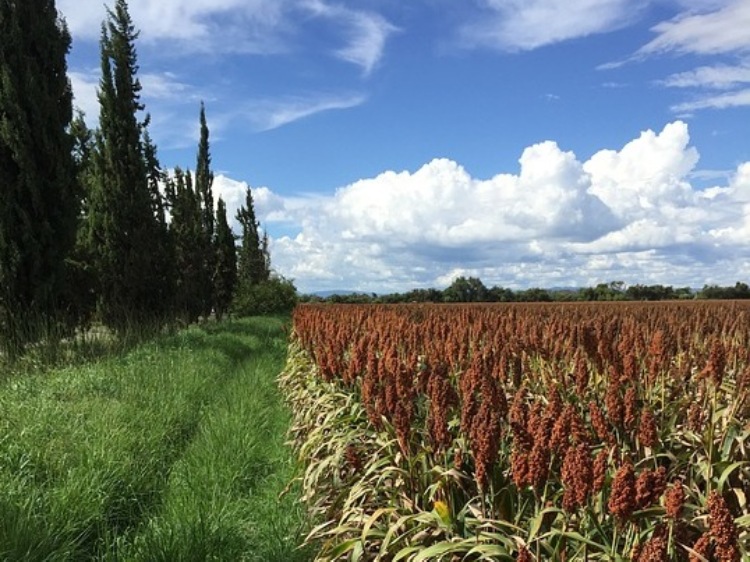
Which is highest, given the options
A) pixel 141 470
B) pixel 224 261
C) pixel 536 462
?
pixel 224 261

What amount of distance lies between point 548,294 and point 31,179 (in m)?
46.4

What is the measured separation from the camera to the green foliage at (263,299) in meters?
38.3

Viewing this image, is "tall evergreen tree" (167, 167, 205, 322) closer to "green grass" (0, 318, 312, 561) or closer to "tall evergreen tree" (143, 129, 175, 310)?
"tall evergreen tree" (143, 129, 175, 310)

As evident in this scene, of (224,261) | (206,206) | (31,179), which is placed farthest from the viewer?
(224,261)

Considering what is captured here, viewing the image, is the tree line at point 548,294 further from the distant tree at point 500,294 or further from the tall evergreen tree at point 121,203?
the tall evergreen tree at point 121,203

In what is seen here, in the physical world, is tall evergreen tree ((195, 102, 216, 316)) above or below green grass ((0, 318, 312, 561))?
above

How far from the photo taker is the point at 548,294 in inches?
2056

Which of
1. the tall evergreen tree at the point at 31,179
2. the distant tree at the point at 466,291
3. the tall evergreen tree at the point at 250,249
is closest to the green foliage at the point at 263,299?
the tall evergreen tree at the point at 250,249

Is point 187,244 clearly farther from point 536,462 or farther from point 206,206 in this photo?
point 536,462

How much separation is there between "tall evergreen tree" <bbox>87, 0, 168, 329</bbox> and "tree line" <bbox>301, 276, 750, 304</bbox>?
1242 inches

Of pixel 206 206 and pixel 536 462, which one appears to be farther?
pixel 206 206

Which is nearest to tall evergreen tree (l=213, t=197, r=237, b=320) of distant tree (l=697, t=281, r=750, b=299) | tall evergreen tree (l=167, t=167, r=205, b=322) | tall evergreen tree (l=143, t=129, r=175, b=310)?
tall evergreen tree (l=167, t=167, r=205, b=322)

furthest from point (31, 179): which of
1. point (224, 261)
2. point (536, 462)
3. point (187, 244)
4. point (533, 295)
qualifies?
point (533, 295)

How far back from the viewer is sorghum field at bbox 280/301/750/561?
2.10 metres
